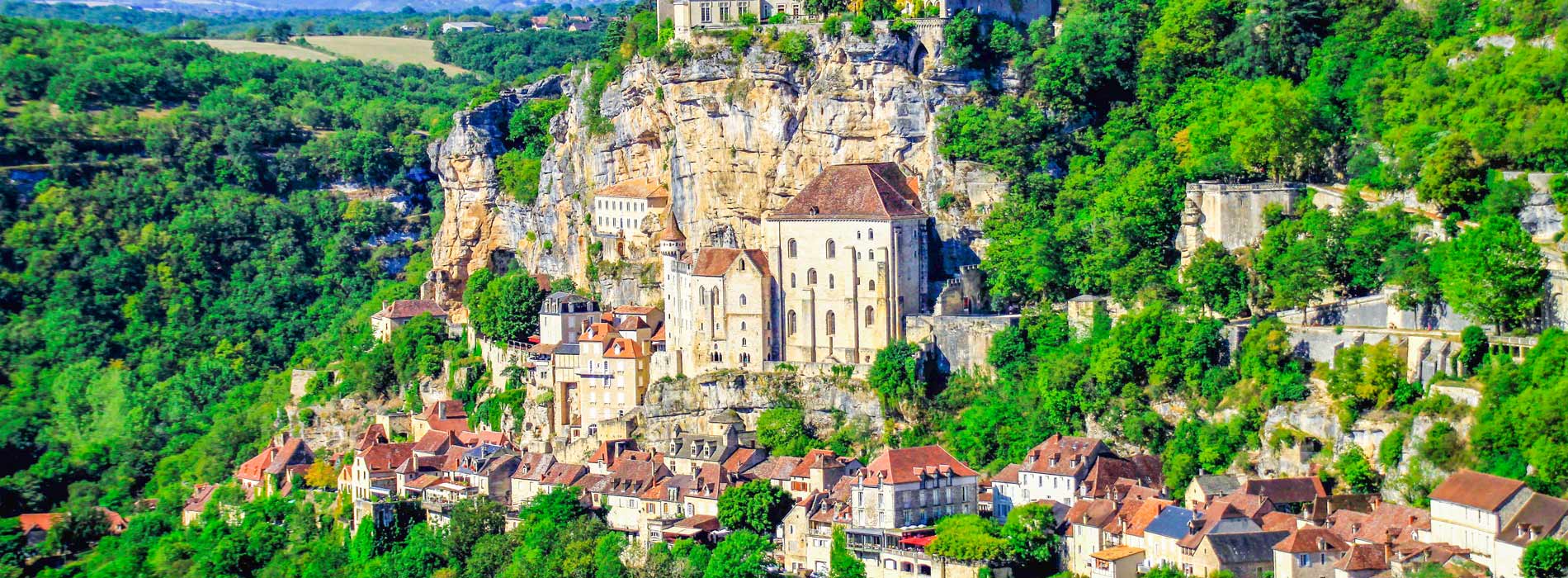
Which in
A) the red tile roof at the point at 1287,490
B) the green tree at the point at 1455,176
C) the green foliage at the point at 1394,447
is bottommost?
the red tile roof at the point at 1287,490

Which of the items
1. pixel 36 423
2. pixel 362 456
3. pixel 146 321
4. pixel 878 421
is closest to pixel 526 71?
pixel 146 321

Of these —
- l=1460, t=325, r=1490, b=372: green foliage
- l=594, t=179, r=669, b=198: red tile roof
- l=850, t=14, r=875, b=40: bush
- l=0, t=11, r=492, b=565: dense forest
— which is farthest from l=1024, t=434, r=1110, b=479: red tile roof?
l=0, t=11, r=492, b=565: dense forest

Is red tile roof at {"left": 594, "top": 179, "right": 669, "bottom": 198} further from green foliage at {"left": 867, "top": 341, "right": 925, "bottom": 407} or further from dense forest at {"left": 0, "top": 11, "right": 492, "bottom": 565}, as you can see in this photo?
dense forest at {"left": 0, "top": 11, "right": 492, "bottom": 565}

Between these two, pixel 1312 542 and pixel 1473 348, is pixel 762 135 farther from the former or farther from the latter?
pixel 1312 542

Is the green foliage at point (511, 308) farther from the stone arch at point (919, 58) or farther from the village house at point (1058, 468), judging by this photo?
the village house at point (1058, 468)

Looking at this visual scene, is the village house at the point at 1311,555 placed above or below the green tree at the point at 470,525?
above

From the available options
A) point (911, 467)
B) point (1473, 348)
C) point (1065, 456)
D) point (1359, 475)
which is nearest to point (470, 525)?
point (911, 467)

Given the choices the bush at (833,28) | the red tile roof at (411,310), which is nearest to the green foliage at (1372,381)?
the bush at (833,28)

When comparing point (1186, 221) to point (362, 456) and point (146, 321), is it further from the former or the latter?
point (146, 321)
